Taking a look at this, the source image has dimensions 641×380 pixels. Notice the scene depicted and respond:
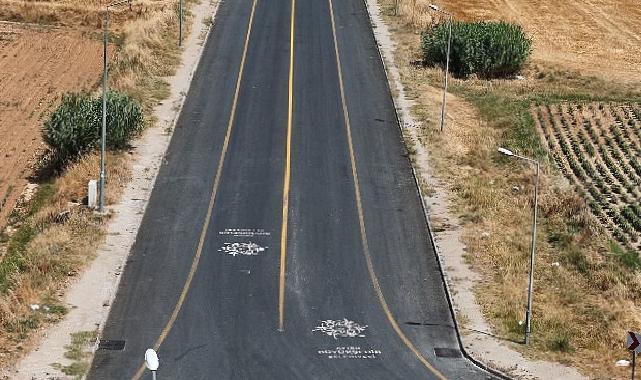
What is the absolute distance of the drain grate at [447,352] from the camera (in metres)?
43.4

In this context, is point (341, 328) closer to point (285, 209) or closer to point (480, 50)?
→ point (285, 209)

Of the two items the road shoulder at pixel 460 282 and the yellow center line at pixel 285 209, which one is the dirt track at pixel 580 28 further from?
the yellow center line at pixel 285 209

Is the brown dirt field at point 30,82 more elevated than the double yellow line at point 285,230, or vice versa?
the double yellow line at point 285,230

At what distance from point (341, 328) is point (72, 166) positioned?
71.5 feet

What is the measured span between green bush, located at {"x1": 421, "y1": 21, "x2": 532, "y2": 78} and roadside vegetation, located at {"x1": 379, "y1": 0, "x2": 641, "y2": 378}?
29.1 inches

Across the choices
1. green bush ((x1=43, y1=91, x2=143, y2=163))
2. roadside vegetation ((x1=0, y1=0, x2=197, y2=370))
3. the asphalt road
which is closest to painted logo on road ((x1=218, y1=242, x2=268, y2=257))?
the asphalt road

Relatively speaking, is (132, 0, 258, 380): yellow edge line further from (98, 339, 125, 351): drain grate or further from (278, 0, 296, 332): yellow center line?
(278, 0, 296, 332): yellow center line

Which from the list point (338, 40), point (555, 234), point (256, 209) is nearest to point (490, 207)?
point (555, 234)

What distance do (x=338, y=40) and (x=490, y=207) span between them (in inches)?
1227

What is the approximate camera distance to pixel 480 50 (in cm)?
8231

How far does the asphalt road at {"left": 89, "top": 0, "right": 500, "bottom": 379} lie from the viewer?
141 feet

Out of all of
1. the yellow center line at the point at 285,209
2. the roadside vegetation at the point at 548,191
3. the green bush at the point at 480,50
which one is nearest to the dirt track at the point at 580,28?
the roadside vegetation at the point at 548,191

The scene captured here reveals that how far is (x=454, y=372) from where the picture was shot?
41906 millimetres

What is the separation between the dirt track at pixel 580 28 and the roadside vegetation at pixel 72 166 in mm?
24954
